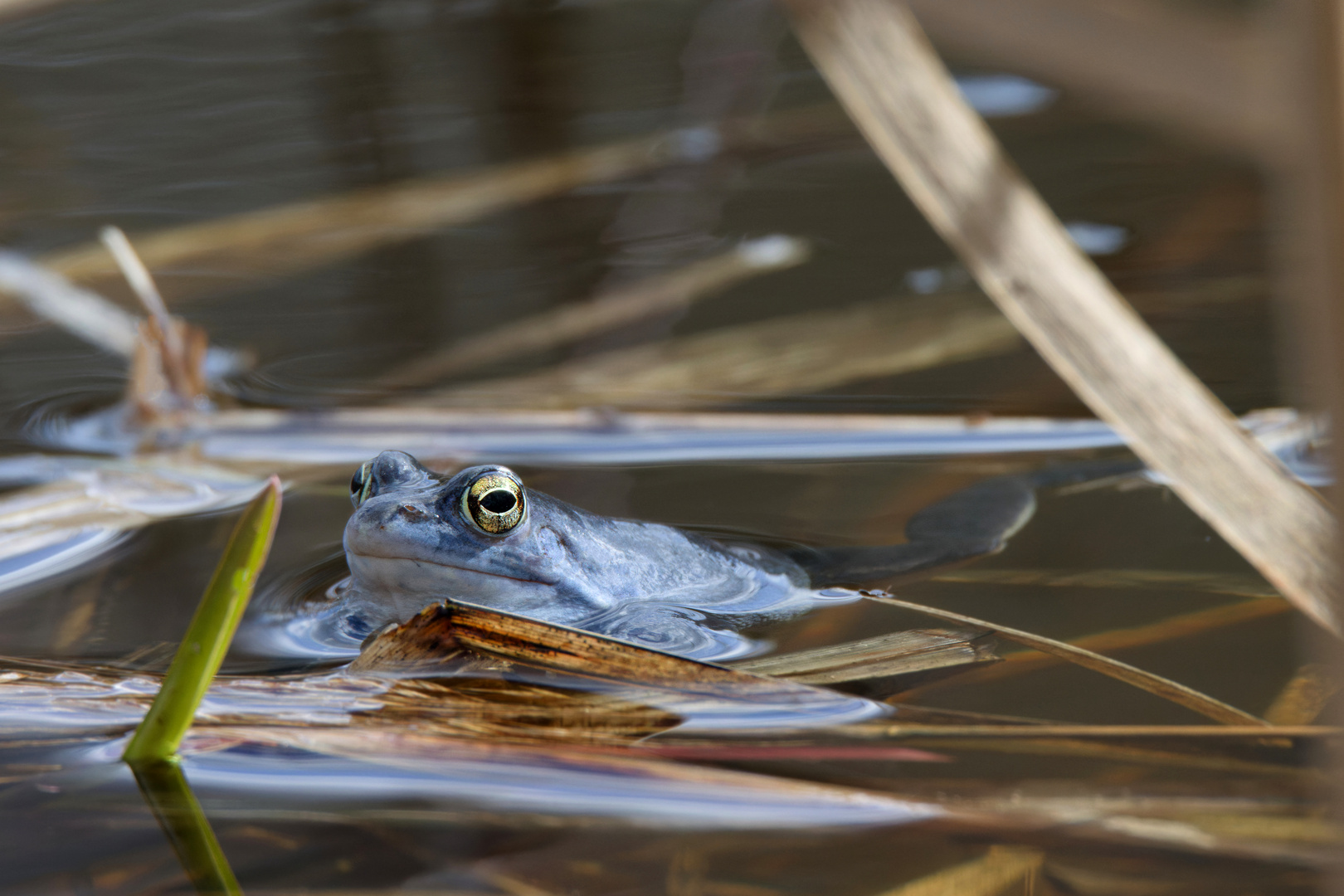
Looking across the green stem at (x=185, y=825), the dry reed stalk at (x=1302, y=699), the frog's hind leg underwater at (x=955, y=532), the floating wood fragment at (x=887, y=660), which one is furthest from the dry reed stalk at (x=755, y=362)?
the green stem at (x=185, y=825)

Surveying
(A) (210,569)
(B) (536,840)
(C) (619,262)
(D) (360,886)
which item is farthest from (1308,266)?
(C) (619,262)

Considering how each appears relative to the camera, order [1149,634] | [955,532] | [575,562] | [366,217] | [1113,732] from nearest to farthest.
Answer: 1. [1113,732]
2. [1149,634]
3. [575,562]
4. [955,532]
5. [366,217]

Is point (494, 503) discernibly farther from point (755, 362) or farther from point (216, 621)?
point (755, 362)

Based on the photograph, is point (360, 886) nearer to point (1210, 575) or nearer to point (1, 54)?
point (1210, 575)

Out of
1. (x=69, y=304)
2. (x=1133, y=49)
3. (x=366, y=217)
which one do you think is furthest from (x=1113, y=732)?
(x=366, y=217)

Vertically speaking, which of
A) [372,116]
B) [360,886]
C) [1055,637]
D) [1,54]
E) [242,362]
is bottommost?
[360,886]

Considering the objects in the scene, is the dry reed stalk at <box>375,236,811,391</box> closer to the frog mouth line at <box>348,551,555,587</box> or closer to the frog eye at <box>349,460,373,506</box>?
the frog eye at <box>349,460,373,506</box>

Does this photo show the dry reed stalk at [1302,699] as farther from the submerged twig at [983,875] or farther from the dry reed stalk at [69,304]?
the dry reed stalk at [69,304]
